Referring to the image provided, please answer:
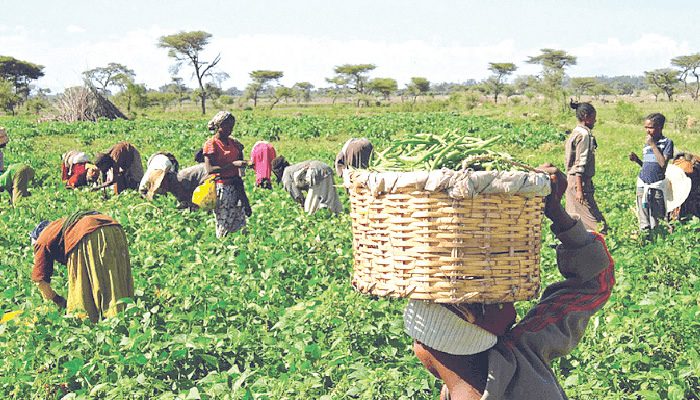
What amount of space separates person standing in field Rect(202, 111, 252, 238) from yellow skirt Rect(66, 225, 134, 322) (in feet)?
6.42

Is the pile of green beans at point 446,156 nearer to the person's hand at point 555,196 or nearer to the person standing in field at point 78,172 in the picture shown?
the person's hand at point 555,196

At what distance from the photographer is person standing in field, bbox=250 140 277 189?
1100 centimetres

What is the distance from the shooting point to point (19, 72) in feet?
206

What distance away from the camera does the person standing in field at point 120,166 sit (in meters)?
10.3

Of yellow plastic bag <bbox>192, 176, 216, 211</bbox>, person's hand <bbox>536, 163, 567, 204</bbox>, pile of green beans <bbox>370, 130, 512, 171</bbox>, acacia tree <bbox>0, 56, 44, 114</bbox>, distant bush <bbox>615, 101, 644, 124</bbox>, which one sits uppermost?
acacia tree <bbox>0, 56, 44, 114</bbox>

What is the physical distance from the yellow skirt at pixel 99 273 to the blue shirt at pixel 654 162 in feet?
17.0

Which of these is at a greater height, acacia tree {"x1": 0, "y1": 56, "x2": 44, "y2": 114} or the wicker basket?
acacia tree {"x1": 0, "y1": 56, "x2": 44, "y2": 114}

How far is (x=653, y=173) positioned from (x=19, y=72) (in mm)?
63237

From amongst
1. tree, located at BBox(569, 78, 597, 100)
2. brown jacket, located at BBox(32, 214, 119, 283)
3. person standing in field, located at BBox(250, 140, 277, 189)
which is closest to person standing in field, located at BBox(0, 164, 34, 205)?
person standing in field, located at BBox(250, 140, 277, 189)

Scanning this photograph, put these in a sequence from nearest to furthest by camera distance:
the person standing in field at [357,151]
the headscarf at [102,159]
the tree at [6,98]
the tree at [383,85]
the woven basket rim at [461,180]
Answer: the woven basket rim at [461,180] → the person standing in field at [357,151] → the headscarf at [102,159] → the tree at [6,98] → the tree at [383,85]

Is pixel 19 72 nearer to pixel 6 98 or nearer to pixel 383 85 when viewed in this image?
pixel 6 98

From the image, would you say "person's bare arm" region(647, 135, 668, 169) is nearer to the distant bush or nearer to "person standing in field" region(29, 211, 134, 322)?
"person standing in field" region(29, 211, 134, 322)

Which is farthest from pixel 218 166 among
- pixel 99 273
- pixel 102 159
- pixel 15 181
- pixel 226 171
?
pixel 15 181

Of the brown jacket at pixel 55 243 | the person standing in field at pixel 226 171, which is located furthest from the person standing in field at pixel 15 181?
the brown jacket at pixel 55 243
